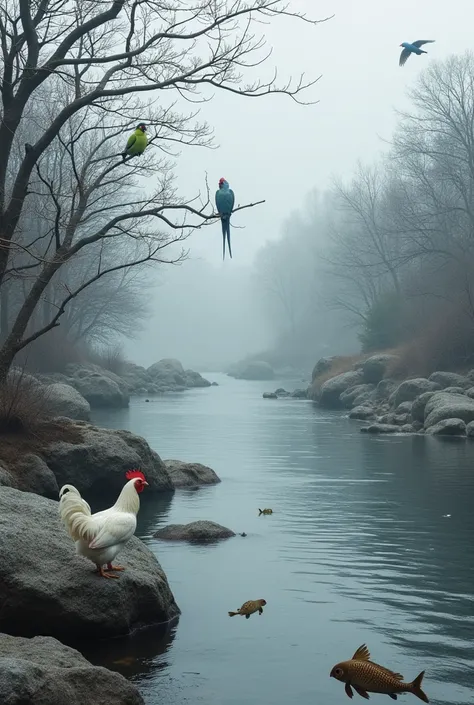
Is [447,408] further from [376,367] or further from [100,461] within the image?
[100,461]

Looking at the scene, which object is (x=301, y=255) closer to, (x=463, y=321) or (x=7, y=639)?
(x=463, y=321)

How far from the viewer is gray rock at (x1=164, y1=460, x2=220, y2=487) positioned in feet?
53.6

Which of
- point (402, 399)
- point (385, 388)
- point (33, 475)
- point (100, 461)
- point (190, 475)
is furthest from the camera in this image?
A: point (385, 388)

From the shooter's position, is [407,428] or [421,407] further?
[421,407]

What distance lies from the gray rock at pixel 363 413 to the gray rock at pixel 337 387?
657 cm

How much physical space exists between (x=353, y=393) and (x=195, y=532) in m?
27.5

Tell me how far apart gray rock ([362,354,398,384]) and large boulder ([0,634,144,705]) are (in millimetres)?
32349

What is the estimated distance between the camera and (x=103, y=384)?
130 ft

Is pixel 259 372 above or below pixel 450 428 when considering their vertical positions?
above

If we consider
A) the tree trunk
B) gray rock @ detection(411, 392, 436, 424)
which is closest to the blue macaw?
the tree trunk

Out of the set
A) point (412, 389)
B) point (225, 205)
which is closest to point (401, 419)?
point (412, 389)

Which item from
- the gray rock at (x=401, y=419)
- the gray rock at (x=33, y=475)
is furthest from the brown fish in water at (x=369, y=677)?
the gray rock at (x=401, y=419)

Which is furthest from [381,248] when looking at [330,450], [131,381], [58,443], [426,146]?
[58,443]

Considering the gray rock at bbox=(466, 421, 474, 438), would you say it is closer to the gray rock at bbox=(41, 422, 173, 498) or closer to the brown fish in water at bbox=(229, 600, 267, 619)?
the gray rock at bbox=(41, 422, 173, 498)
